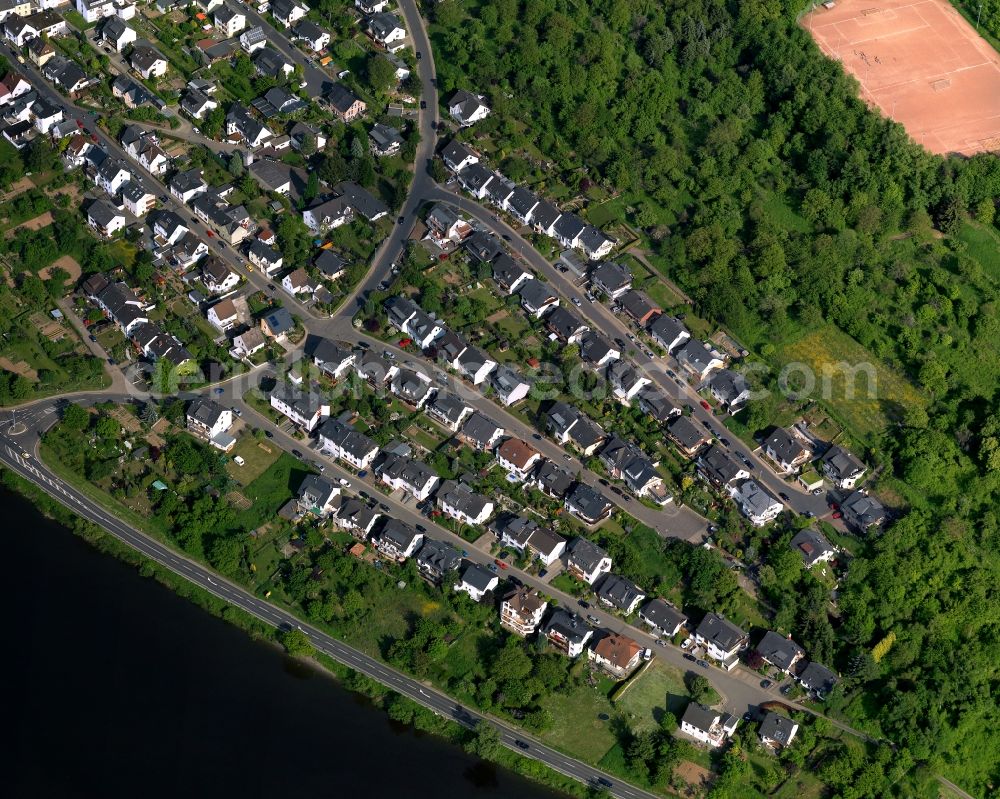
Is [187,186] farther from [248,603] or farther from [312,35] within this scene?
[248,603]

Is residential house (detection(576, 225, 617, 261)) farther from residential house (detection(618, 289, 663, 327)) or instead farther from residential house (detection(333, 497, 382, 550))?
residential house (detection(333, 497, 382, 550))

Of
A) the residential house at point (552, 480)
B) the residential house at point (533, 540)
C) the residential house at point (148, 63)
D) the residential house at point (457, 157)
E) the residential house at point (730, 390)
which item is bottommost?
the residential house at point (533, 540)

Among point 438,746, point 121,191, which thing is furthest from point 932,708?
point 121,191

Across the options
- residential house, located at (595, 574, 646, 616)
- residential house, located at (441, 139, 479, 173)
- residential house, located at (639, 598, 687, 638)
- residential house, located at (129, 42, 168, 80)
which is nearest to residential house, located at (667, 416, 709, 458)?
residential house, located at (595, 574, 646, 616)

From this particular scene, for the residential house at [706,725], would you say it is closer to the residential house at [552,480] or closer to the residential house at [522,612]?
the residential house at [522,612]

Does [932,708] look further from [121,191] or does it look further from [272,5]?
[272,5]

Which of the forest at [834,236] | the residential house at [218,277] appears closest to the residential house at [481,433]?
the forest at [834,236]

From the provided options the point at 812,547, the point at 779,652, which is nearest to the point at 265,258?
the point at 812,547
